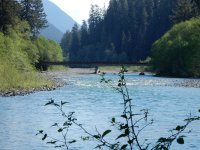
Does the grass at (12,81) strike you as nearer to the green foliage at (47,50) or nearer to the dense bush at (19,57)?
the dense bush at (19,57)

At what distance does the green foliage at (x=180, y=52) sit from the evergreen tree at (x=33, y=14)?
3111cm

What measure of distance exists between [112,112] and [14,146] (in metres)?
13.5

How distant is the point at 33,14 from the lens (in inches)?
4382

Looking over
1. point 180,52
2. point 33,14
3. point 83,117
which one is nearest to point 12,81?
point 83,117

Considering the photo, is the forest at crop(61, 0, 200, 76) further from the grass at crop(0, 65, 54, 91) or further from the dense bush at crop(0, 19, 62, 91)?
the grass at crop(0, 65, 54, 91)

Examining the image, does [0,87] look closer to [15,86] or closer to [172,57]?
[15,86]

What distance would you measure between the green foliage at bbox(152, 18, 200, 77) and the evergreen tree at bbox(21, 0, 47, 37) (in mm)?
→ 31111

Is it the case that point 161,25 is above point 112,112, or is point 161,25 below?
above

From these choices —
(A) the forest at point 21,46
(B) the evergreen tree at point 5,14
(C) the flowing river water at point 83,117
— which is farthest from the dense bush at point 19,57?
(C) the flowing river water at point 83,117

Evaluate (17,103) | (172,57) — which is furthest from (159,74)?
(17,103)

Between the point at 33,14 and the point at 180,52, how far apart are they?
131 feet

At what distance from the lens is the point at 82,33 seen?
191 meters

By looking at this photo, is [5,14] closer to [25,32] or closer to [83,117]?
[25,32]

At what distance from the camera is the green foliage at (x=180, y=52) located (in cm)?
8145
